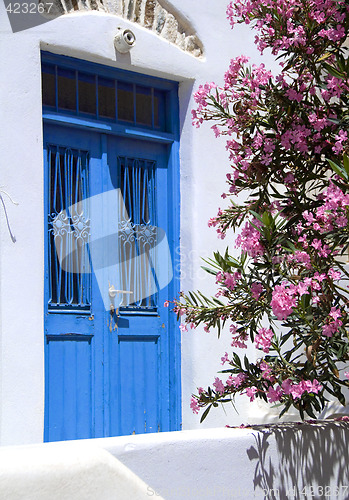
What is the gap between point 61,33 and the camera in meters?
5.95

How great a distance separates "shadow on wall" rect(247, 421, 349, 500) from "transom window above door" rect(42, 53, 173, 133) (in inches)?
120

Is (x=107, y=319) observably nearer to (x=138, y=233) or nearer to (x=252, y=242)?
(x=138, y=233)

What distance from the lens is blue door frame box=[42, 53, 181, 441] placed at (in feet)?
19.5

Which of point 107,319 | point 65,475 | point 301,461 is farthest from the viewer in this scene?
point 107,319

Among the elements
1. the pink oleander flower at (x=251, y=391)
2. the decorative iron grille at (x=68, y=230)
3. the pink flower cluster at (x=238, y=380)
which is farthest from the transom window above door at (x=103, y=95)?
the pink oleander flower at (x=251, y=391)

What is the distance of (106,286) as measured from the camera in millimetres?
6250

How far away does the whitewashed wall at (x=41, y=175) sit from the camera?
547cm

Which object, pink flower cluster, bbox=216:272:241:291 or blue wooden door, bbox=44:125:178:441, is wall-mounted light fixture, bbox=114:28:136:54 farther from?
pink flower cluster, bbox=216:272:241:291

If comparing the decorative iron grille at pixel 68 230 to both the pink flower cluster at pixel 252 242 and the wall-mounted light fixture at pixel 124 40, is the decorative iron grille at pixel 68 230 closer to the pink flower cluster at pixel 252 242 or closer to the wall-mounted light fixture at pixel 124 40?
the wall-mounted light fixture at pixel 124 40

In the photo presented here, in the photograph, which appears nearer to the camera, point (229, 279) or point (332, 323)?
point (332, 323)

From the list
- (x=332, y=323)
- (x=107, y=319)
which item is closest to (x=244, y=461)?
(x=332, y=323)
